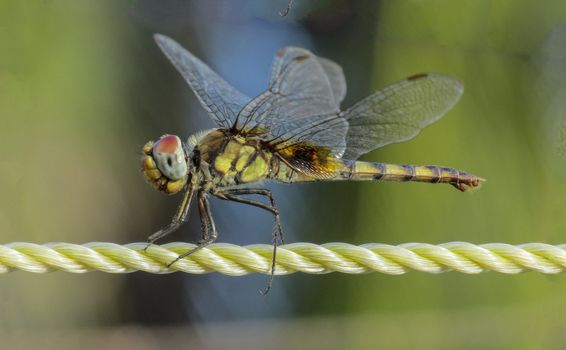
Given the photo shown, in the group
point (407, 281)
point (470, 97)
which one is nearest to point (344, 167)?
point (407, 281)

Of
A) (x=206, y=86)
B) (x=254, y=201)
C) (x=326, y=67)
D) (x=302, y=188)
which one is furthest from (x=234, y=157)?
(x=302, y=188)

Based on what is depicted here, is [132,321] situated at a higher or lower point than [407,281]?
lower

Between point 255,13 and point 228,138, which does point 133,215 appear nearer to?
point 255,13

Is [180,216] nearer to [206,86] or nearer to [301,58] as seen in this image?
[206,86]

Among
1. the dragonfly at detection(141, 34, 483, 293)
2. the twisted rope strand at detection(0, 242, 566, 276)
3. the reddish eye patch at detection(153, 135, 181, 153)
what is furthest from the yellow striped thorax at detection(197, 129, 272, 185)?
the twisted rope strand at detection(0, 242, 566, 276)

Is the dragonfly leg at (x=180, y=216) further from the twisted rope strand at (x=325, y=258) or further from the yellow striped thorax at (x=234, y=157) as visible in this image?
the twisted rope strand at (x=325, y=258)

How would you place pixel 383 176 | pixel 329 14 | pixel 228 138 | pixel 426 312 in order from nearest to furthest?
1. pixel 228 138
2. pixel 383 176
3. pixel 426 312
4. pixel 329 14
